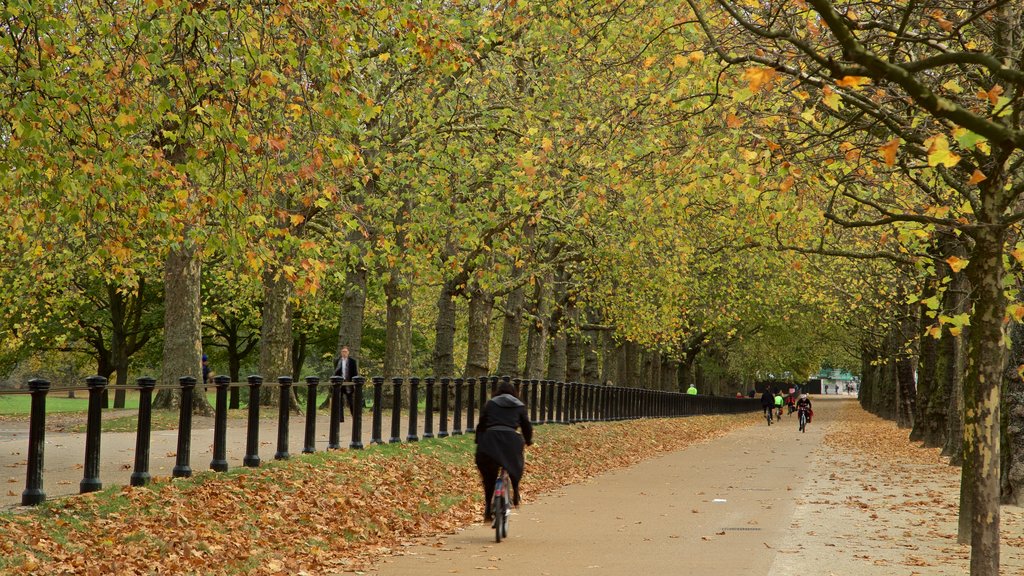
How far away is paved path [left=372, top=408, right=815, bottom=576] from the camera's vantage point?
998 centimetres

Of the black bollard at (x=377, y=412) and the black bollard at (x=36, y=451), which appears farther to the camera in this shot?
the black bollard at (x=377, y=412)

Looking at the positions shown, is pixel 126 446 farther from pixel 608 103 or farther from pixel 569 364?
pixel 569 364

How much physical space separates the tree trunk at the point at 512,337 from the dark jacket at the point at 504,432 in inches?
748

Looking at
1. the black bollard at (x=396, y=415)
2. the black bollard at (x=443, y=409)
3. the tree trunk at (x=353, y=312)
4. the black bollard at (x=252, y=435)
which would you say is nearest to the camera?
the black bollard at (x=252, y=435)

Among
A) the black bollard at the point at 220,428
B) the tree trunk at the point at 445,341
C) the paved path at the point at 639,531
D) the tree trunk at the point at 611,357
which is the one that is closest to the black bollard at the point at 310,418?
the black bollard at the point at 220,428

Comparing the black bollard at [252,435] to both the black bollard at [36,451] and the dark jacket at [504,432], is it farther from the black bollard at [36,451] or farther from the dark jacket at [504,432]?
the black bollard at [36,451]

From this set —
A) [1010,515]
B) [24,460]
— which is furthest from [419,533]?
[1010,515]

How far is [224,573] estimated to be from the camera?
8.95m

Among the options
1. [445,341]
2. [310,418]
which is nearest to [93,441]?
[310,418]

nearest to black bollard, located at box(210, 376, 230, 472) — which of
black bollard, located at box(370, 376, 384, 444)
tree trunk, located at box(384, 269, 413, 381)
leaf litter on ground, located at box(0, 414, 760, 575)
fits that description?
leaf litter on ground, located at box(0, 414, 760, 575)

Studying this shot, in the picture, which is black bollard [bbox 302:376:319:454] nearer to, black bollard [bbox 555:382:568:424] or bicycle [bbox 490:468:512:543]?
bicycle [bbox 490:468:512:543]

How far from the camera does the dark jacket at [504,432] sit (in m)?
12.0

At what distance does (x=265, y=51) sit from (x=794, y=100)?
7.69m

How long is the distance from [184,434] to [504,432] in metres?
3.16
